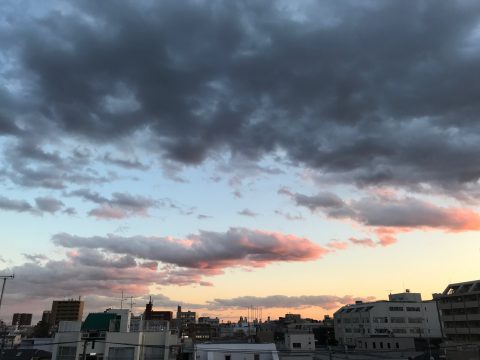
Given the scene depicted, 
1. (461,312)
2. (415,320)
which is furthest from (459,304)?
(415,320)

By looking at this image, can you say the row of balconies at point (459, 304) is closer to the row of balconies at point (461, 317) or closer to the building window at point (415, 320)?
the row of balconies at point (461, 317)

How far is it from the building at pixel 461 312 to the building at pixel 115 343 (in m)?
89.2

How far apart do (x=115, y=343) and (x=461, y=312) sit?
4235 inches

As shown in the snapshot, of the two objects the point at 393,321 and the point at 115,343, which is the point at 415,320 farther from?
the point at 115,343

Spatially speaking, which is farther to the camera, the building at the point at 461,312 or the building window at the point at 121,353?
the building at the point at 461,312

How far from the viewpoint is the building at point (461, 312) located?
120938mm

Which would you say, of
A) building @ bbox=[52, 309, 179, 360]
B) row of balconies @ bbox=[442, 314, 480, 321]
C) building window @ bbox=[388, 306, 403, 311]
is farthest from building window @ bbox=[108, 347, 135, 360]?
building window @ bbox=[388, 306, 403, 311]

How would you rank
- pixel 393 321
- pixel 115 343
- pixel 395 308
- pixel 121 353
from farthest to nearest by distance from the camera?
pixel 395 308 < pixel 393 321 < pixel 121 353 < pixel 115 343

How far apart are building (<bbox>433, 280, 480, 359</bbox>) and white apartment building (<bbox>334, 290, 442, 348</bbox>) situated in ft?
98.5

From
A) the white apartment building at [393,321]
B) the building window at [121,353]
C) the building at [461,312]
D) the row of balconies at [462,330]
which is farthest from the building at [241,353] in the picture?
the white apartment building at [393,321]

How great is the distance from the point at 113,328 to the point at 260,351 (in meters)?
28.2

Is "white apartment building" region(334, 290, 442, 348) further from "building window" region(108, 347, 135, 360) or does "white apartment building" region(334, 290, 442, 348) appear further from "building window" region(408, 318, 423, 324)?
"building window" region(108, 347, 135, 360)

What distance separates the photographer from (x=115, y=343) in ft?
224

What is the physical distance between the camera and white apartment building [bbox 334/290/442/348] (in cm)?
→ 16075
